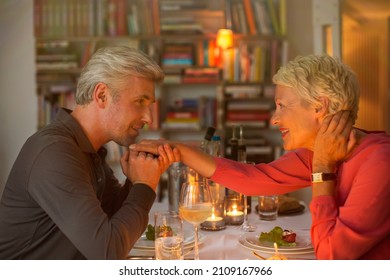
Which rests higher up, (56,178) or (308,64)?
(308,64)

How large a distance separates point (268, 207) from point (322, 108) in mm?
474

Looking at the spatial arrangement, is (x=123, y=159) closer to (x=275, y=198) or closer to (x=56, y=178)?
(x=56, y=178)

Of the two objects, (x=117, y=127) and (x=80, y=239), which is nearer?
(x=80, y=239)

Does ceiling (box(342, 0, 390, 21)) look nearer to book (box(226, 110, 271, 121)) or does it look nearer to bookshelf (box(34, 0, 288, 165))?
bookshelf (box(34, 0, 288, 165))

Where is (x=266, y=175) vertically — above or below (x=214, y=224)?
above

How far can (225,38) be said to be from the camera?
11.0 feet

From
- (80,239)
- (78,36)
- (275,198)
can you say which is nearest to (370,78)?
Result: (78,36)

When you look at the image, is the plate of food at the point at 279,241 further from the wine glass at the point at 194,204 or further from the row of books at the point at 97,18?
the row of books at the point at 97,18

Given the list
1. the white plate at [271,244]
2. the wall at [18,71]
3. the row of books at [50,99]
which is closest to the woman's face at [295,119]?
the white plate at [271,244]

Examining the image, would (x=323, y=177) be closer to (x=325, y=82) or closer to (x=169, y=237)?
(x=325, y=82)

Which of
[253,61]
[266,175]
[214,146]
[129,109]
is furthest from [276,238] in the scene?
[253,61]

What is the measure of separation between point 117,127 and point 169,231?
249 mm
